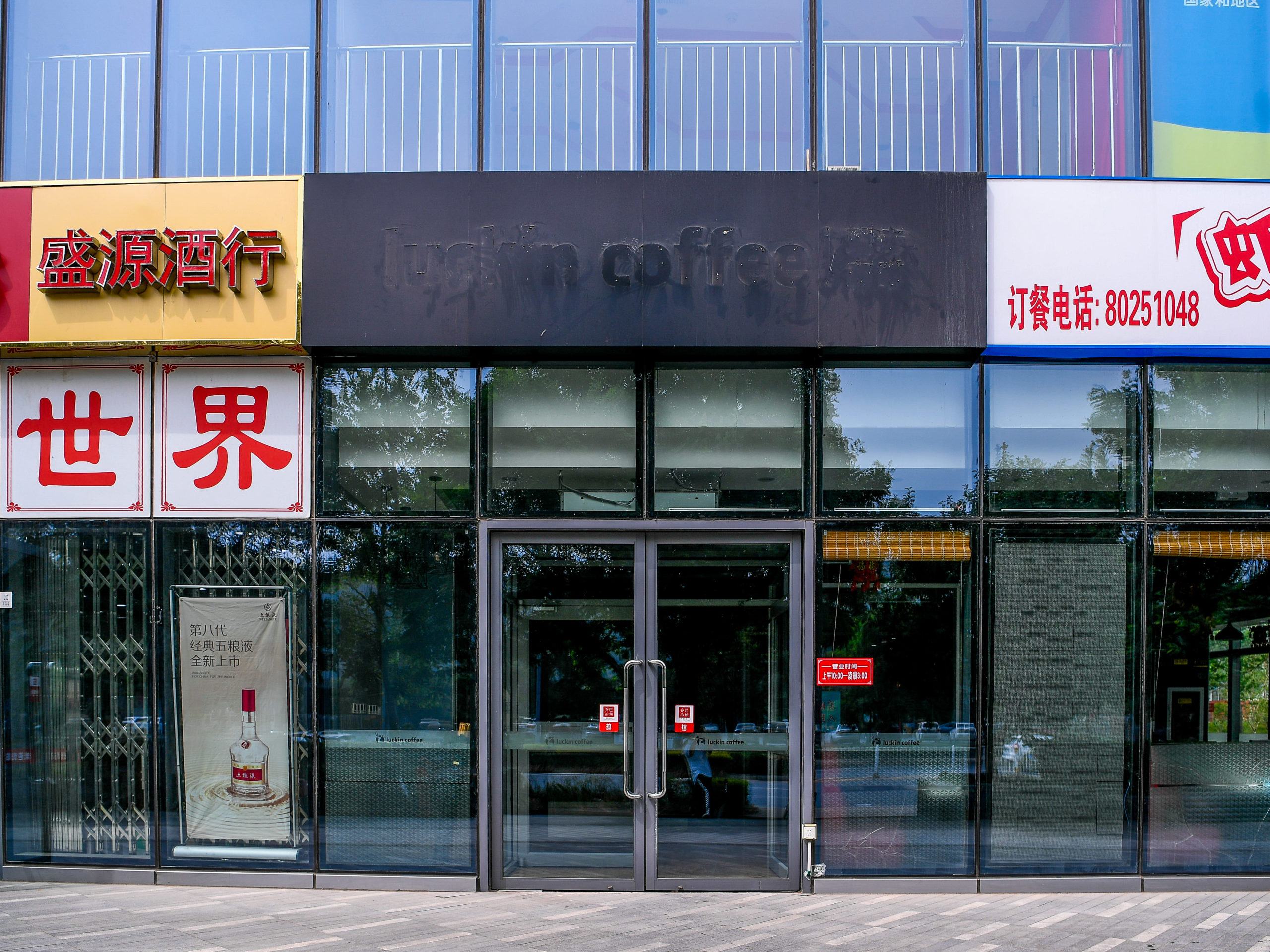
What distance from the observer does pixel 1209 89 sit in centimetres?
780

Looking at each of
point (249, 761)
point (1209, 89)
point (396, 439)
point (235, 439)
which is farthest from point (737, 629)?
point (1209, 89)

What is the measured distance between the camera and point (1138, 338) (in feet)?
24.4

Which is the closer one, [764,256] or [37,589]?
[764,256]

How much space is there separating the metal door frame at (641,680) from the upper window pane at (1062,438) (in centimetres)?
163

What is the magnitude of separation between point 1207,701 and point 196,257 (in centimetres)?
831

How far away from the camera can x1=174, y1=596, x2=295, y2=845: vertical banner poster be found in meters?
7.55

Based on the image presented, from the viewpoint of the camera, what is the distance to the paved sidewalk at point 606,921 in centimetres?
610

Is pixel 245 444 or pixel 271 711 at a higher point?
pixel 245 444

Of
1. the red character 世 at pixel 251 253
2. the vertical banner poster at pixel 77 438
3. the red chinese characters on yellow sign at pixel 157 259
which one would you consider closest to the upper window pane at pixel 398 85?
the red character 世 at pixel 251 253

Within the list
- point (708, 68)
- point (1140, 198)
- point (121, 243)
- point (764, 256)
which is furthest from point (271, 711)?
point (1140, 198)

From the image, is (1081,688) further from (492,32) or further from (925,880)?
(492,32)

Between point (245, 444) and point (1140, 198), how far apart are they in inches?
278

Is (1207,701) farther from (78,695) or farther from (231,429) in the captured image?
(78,695)

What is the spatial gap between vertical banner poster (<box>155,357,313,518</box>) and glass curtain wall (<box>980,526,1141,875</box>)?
5354 mm
